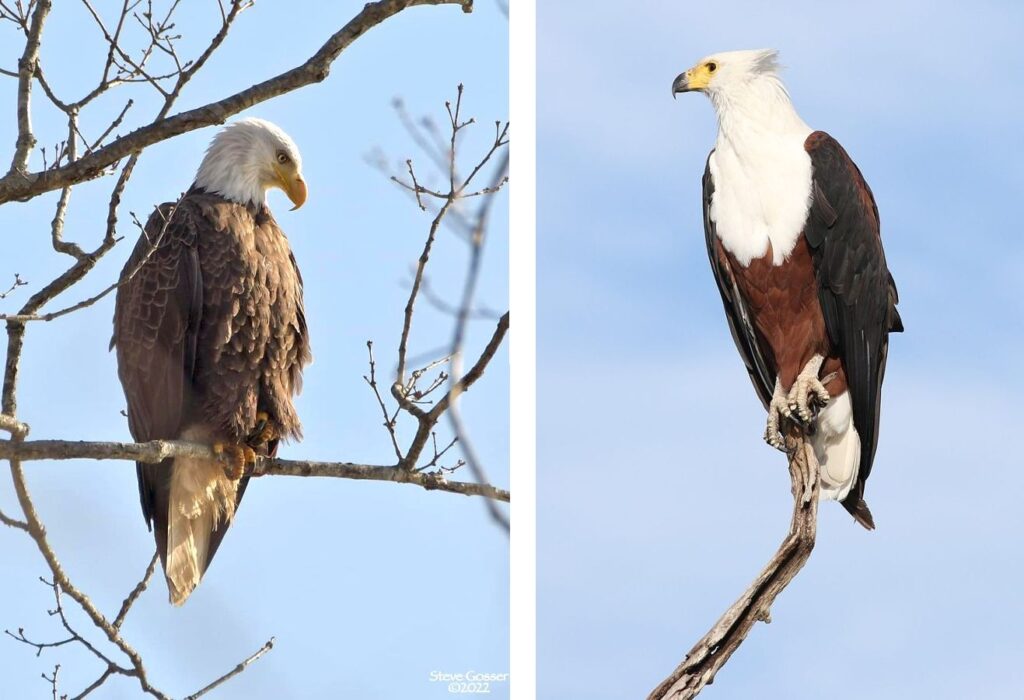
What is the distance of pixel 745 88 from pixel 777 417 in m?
0.55

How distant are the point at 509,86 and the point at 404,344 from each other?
0.77 meters

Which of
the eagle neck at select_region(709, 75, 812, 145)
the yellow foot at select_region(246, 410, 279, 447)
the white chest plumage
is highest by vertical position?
the eagle neck at select_region(709, 75, 812, 145)

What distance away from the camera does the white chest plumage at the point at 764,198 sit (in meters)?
1.86

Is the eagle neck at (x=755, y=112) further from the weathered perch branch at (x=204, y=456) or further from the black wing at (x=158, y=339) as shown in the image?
the black wing at (x=158, y=339)

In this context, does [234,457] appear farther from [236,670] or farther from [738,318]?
[738,318]

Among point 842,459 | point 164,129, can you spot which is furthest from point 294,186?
point 842,459

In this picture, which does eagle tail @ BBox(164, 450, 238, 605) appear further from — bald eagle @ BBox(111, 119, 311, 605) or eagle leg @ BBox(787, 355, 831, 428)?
eagle leg @ BBox(787, 355, 831, 428)

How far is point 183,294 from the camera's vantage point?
2.19 m

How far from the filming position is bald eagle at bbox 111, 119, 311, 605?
2186 mm

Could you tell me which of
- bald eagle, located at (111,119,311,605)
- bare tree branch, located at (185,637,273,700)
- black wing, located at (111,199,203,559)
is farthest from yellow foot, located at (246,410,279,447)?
bare tree branch, located at (185,637,273,700)

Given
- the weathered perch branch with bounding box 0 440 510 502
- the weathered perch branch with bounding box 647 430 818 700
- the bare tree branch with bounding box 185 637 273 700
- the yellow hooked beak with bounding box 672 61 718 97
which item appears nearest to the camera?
the weathered perch branch with bounding box 647 430 818 700

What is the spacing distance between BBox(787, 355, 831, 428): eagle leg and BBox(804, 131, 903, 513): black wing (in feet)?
0.15

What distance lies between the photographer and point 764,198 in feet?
6.10

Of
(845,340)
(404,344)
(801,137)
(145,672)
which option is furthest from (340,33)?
(145,672)
